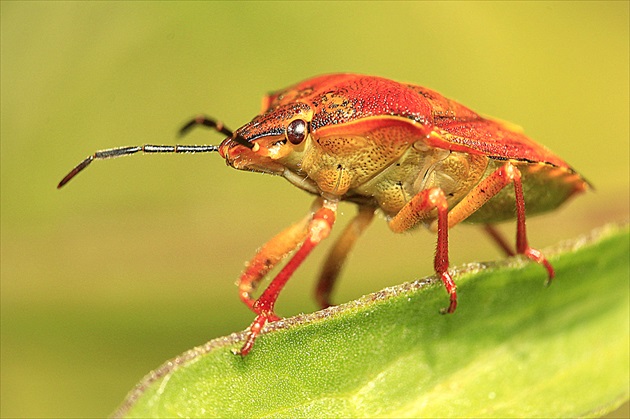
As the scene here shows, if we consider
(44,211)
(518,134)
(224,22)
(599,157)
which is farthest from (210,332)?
(599,157)

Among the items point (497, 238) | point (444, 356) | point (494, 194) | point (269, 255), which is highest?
point (494, 194)

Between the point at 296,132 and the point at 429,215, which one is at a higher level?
the point at 296,132

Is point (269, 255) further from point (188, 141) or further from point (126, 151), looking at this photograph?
point (188, 141)

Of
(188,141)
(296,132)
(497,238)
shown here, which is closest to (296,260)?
(296,132)

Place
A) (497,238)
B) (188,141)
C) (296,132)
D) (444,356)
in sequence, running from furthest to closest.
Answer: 1. (188,141)
2. (497,238)
3. (296,132)
4. (444,356)

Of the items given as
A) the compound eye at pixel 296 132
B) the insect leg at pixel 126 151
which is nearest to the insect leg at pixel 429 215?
the compound eye at pixel 296 132

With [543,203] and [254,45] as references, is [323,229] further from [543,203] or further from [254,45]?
[254,45]
